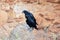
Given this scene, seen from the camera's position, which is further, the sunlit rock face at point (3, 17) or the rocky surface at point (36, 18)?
the sunlit rock face at point (3, 17)

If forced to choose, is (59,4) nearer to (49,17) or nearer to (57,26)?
(49,17)

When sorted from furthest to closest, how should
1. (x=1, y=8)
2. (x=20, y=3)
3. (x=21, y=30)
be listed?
(x=20, y=3)
(x=1, y=8)
(x=21, y=30)

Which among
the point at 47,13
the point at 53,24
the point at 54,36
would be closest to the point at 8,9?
the point at 47,13

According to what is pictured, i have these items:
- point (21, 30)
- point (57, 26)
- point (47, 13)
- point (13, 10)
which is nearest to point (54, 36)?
point (57, 26)

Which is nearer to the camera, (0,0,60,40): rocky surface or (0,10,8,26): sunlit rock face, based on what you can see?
(0,0,60,40): rocky surface

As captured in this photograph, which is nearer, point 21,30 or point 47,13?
point 21,30

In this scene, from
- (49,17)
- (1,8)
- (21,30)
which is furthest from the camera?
(1,8)

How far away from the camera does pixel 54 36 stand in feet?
8.98

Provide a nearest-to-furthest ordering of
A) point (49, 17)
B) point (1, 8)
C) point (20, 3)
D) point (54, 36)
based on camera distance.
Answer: point (54, 36), point (49, 17), point (1, 8), point (20, 3)

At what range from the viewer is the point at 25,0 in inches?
154

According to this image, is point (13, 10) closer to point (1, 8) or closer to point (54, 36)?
point (1, 8)

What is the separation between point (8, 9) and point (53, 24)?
3.11 feet

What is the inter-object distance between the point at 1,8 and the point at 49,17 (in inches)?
36.7

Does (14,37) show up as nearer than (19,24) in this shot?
Yes
